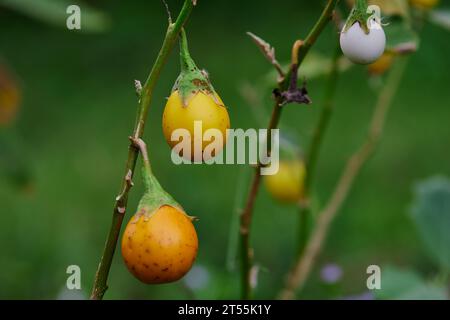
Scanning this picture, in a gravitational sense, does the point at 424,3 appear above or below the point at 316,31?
above

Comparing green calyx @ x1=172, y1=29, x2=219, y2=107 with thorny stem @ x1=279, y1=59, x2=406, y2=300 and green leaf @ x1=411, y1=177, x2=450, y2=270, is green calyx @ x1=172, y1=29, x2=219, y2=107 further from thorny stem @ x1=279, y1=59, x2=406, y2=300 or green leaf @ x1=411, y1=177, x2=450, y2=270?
green leaf @ x1=411, y1=177, x2=450, y2=270

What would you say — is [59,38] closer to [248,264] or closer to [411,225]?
[411,225]

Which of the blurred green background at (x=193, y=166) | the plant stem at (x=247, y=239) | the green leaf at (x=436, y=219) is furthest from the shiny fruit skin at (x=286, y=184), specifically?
the plant stem at (x=247, y=239)

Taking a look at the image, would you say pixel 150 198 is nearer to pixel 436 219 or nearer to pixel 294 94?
pixel 294 94

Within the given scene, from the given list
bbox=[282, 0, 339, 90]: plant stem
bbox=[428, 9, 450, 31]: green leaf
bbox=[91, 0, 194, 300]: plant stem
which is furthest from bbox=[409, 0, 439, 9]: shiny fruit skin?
bbox=[91, 0, 194, 300]: plant stem

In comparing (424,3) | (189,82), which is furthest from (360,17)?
(424,3)
